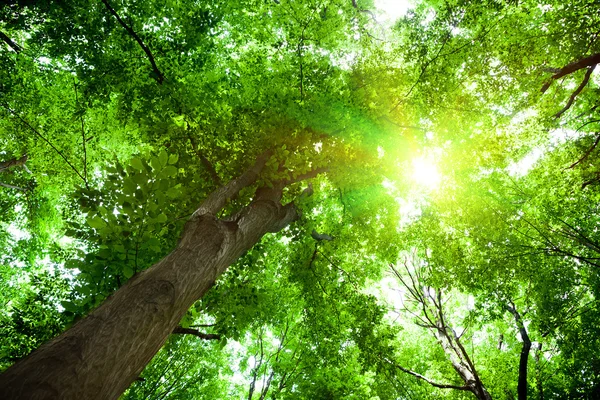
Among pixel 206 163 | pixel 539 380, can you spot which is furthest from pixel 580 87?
pixel 539 380

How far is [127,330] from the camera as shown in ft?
6.49

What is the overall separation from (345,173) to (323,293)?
336 centimetres

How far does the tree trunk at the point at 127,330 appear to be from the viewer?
145cm

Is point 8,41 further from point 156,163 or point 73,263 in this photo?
point 156,163

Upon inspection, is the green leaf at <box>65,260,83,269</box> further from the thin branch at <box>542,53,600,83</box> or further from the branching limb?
the thin branch at <box>542,53,600,83</box>

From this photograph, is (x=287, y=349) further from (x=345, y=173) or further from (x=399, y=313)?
(x=345, y=173)

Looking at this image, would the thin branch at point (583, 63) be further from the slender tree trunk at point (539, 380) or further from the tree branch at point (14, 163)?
the tree branch at point (14, 163)

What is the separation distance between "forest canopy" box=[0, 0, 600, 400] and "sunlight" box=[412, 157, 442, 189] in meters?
0.16

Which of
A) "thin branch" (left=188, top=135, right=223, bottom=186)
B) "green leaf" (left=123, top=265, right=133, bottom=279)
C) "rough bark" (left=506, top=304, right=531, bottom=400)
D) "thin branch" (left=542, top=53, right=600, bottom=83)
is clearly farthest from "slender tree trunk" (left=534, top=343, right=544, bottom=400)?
"green leaf" (left=123, top=265, right=133, bottom=279)

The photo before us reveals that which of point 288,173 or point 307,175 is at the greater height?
point 307,175

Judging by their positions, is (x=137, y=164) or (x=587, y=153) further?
(x=587, y=153)

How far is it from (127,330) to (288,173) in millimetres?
4196

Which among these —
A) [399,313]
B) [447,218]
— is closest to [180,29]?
[447,218]

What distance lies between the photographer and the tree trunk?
1.45 m
